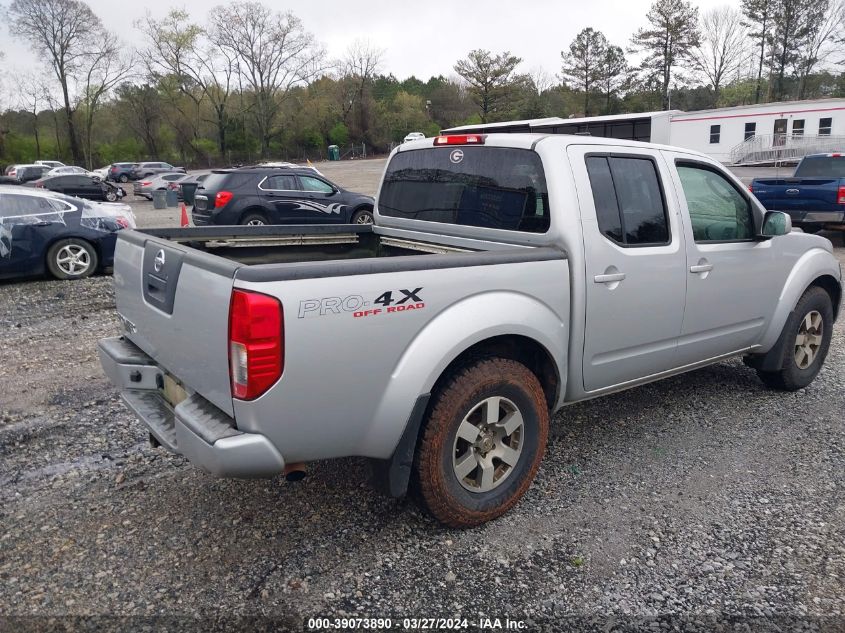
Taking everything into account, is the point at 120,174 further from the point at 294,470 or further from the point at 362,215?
the point at 294,470

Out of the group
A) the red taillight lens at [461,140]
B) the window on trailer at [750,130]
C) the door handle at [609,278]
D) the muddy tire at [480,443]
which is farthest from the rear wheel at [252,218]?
the window on trailer at [750,130]

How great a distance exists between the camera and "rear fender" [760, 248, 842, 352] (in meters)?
4.82

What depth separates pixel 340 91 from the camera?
7712cm

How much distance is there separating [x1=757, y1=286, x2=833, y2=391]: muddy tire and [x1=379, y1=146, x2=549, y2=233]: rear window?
2.52 m

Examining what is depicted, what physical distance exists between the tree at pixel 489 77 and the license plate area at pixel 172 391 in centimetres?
8210

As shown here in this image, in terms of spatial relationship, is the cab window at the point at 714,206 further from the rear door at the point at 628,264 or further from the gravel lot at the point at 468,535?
the gravel lot at the point at 468,535

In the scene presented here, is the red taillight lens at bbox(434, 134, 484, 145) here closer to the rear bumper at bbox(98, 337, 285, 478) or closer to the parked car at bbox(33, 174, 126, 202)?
the rear bumper at bbox(98, 337, 285, 478)

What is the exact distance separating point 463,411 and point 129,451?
239 centimetres

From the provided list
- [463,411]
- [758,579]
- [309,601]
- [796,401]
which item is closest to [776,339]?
[796,401]

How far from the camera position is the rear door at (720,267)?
4180 millimetres

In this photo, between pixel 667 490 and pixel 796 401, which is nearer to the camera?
pixel 667 490

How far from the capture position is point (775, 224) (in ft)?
14.5

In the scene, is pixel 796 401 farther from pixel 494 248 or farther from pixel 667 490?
pixel 494 248

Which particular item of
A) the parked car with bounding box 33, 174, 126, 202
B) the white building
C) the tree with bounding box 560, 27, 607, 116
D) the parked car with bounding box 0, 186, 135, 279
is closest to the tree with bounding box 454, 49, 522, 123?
the tree with bounding box 560, 27, 607, 116
